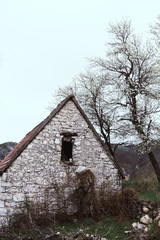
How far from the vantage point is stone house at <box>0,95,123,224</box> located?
29.9ft

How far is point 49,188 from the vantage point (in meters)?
9.65

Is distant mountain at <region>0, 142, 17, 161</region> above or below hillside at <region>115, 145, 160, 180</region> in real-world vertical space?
above

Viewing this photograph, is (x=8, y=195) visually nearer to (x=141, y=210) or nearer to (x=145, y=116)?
(x=141, y=210)

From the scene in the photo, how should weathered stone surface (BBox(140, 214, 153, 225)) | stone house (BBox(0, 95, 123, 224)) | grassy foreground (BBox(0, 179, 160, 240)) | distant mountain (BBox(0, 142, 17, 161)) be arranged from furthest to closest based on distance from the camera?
1. distant mountain (BBox(0, 142, 17, 161))
2. stone house (BBox(0, 95, 123, 224))
3. weathered stone surface (BBox(140, 214, 153, 225))
4. grassy foreground (BBox(0, 179, 160, 240))

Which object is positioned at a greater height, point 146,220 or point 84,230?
point 146,220

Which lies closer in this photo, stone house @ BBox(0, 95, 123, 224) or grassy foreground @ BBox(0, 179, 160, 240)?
grassy foreground @ BBox(0, 179, 160, 240)

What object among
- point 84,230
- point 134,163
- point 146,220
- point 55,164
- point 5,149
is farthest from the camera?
point 134,163

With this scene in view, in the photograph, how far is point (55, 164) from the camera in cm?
997

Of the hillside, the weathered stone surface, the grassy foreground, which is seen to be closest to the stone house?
the grassy foreground

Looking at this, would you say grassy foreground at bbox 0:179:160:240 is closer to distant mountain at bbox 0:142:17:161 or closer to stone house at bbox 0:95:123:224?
stone house at bbox 0:95:123:224

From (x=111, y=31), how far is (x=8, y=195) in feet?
45.5

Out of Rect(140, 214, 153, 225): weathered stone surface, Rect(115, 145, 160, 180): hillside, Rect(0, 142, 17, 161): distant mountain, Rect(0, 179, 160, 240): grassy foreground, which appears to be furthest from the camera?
Rect(115, 145, 160, 180): hillside

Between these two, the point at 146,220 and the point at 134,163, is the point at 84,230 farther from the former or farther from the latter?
the point at 134,163

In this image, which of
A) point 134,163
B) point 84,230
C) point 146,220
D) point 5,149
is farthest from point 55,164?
point 134,163
